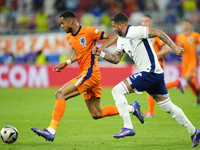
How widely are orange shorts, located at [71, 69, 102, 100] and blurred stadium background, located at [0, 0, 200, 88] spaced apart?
393 inches

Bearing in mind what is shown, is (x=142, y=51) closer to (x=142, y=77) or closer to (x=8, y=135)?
(x=142, y=77)

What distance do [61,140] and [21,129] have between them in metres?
1.48

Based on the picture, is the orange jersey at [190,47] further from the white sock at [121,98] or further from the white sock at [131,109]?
the white sock at [121,98]

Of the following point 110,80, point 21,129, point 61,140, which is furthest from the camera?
point 110,80

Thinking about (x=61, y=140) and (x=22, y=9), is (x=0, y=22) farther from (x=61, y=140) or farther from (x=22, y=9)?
(x=61, y=140)

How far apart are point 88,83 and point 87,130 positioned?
4.91 ft

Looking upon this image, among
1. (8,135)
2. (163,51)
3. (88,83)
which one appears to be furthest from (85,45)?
(163,51)

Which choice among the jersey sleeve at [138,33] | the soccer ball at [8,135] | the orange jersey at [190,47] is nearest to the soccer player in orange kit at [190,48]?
the orange jersey at [190,47]

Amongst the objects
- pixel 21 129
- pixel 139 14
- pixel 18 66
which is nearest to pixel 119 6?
pixel 139 14

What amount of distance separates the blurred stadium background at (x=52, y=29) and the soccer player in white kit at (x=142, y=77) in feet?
34.7

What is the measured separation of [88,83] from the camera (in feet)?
20.4

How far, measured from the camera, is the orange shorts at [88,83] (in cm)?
614

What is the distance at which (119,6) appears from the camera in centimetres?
2177

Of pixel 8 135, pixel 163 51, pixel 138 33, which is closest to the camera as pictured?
pixel 138 33
